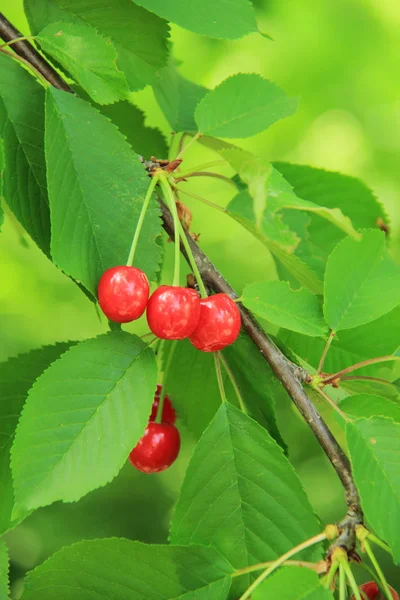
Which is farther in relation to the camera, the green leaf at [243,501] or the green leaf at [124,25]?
the green leaf at [124,25]

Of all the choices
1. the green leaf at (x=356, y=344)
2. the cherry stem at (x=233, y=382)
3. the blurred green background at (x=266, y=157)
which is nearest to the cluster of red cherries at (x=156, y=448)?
the cherry stem at (x=233, y=382)

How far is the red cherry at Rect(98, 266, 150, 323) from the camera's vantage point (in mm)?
664

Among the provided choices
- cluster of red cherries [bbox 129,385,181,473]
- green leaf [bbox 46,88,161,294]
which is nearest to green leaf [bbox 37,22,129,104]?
green leaf [bbox 46,88,161,294]

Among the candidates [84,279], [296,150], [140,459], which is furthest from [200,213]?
[84,279]

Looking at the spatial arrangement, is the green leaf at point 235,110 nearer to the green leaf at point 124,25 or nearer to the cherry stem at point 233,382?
the green leaf at point 124,25

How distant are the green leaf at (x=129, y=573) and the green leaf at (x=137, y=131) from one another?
1.80ft

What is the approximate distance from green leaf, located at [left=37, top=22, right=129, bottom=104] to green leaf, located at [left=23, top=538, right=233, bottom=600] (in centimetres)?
46

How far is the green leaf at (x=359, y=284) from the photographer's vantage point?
783 mm

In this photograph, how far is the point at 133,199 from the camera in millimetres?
730

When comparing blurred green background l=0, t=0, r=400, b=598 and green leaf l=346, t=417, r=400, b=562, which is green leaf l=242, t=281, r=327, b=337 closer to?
green leaf l=346, t=417, r=400, b=562

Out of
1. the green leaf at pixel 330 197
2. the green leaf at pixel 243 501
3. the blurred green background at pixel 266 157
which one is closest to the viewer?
the green leaf at pixel 243 501

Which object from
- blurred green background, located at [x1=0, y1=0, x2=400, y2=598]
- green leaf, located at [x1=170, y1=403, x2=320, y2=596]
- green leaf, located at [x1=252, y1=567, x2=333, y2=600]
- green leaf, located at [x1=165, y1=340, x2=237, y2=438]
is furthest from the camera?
blurred green background, located at [x1=0, y1=0, x2=400, y2=598]

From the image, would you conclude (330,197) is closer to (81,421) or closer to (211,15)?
(211,15)

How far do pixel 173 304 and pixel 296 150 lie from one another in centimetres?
135
